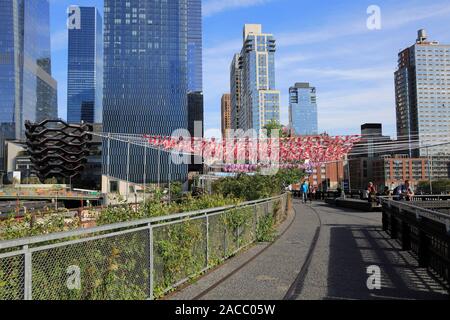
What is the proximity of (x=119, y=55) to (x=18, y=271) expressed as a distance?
6312 inches

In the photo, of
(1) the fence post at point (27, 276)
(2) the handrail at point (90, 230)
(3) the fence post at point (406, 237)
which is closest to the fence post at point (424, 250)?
(3) the fence post at point (406, 237)

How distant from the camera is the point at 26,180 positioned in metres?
118

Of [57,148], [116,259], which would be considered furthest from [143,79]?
[116,259]

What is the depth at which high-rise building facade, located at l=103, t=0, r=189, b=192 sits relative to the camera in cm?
13288

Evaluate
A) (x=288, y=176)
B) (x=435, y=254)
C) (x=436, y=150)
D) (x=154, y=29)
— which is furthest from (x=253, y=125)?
(x=435, y=254)

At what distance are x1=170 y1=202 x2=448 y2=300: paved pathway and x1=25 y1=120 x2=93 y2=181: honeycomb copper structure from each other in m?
2.47

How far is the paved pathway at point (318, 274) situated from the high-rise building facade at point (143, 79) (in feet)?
387

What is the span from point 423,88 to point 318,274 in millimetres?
79092

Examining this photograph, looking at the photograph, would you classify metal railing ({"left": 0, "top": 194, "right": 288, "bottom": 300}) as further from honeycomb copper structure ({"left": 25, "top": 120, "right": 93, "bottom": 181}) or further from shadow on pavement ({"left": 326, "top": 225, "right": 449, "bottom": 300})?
shadow on pavement ({"left": 326, "top": 225, "right": 449, "bottom": 300})

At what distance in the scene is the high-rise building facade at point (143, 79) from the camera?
13288cm

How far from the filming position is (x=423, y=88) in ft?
257

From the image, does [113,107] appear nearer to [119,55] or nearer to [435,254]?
[119,55]
